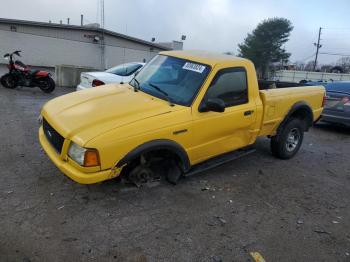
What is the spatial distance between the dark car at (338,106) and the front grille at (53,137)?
749cm

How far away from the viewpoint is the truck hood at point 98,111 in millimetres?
3633

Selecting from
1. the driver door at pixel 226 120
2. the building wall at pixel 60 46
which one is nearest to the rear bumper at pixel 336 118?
the driver door at pixel 226 120

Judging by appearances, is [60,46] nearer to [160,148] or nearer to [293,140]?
[293,140]

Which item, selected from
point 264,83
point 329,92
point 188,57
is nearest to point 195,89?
point 188,57

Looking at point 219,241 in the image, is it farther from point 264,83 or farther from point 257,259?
point 264,83

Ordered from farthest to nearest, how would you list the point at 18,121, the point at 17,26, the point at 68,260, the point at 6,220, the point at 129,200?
1. the point at 17,26
2. the point at 18,121
3. the point at 129,200
4. the point at 6,220
5. the point at 68,260

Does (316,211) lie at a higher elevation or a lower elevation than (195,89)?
lower

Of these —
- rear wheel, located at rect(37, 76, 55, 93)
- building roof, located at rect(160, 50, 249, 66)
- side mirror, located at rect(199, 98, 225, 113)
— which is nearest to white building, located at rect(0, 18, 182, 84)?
rear wheel, located at rect(37, 76, 55, 93)

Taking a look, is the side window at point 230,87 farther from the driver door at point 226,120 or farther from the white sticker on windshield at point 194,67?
the white sticker on windshield at point 194,67

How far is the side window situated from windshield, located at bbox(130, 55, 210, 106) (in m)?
0.20

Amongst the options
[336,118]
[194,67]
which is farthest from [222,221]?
[336,118]

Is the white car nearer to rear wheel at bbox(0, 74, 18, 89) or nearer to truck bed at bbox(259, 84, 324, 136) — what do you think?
rear wheel at bbox(0, 74, 18, 89)

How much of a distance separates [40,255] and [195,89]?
8.62ft

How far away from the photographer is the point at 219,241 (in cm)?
348
